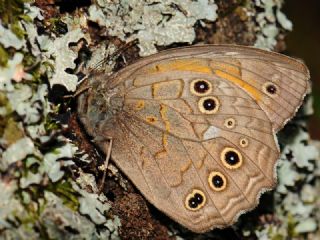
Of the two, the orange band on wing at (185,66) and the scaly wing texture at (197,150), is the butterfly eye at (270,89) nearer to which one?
the scaly wing texture at (197,150)

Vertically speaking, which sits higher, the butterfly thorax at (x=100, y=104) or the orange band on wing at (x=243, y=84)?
the butterfly thorax at (x=100, y=104)

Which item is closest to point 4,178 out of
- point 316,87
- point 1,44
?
point 1,44

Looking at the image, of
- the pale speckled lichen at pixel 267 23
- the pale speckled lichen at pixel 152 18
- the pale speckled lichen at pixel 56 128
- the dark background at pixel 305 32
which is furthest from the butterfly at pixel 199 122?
the dark background at pixel 305 32

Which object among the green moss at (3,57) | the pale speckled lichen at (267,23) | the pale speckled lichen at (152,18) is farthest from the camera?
the pale speckled lichen at (267,23)

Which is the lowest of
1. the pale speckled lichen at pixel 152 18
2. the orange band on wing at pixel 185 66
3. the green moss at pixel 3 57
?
the orange band on wing at pixel 185 66

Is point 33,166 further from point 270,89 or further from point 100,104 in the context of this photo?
point 270,89

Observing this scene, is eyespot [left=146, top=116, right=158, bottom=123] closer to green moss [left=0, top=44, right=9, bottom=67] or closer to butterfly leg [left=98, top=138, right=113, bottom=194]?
butterfly leg [left=98, top=138, right=113, bottom=194]
